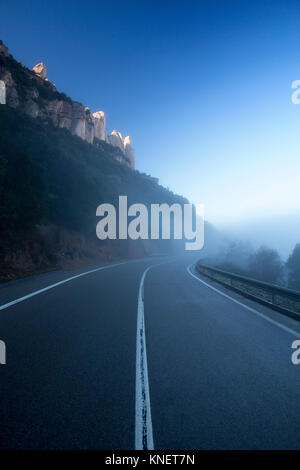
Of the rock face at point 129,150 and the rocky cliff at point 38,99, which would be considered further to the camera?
the rock face at point 129,150

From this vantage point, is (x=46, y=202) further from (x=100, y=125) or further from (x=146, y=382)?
(x=100, y=125)

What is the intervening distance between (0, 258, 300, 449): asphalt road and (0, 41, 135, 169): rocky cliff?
2075 inches

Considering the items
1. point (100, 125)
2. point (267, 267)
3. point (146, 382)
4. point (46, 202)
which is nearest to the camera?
point (146, 382)

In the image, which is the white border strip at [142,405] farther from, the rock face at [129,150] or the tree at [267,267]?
the rock face at [129,150]

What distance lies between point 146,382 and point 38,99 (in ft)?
234

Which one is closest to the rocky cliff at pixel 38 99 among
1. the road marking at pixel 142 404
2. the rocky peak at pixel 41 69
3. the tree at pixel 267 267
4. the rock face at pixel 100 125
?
the rocky peak at pixel 41 69

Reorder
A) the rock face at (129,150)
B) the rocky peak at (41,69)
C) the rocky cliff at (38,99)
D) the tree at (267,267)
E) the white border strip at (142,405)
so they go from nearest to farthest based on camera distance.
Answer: the white border strip at (142,405) < the tree at (267,267) < the rocky cliff at (38,99) < the rocky peak at (41,69) < the rock face at (129,150)

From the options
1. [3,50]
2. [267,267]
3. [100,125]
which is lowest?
[267,267]

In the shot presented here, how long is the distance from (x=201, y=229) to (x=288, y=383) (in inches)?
5061

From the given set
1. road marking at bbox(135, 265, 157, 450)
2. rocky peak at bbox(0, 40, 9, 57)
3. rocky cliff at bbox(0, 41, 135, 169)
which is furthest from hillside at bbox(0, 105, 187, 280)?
rocky peak at bbox(0, 40, 9, 57)

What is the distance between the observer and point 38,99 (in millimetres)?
58781

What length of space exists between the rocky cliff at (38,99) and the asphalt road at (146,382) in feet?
173

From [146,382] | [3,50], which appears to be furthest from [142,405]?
[3,50]

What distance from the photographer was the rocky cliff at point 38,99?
51.1 metres
